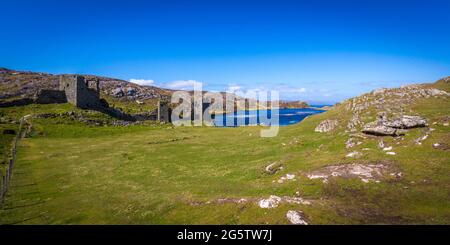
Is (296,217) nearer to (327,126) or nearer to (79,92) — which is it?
(327,126)

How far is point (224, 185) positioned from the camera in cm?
2514

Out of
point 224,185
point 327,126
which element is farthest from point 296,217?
point 327,126

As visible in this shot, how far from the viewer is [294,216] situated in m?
15.7

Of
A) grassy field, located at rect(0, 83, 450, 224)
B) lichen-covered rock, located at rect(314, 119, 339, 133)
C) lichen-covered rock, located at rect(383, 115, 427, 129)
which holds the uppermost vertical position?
lichen-covered rock, located at rect(383, 115, 427, 129)

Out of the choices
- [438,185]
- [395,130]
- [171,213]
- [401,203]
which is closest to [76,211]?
[171,213]

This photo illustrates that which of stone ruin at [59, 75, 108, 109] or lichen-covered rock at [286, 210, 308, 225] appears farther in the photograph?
stone ruin at [59, 75, 108, 109]

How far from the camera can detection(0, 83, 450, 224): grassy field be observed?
54.4ft

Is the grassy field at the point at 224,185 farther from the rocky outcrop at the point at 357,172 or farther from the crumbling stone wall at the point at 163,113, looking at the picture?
the crumbling stone wall at the point at 163,113

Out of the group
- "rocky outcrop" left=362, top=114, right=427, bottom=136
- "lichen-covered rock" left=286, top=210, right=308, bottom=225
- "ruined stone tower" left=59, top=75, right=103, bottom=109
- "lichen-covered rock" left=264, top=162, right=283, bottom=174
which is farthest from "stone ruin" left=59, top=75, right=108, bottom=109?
"lichen-covered rock" left=286, top=210, right=308, bottom=225

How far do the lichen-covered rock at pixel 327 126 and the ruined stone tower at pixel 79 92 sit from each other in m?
83.2

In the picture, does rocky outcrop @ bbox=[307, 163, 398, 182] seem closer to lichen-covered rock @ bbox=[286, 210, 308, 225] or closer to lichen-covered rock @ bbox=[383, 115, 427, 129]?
lichen-covered rock @ bbox=[286, 210, 308, 225]

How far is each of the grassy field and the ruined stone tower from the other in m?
54.6
